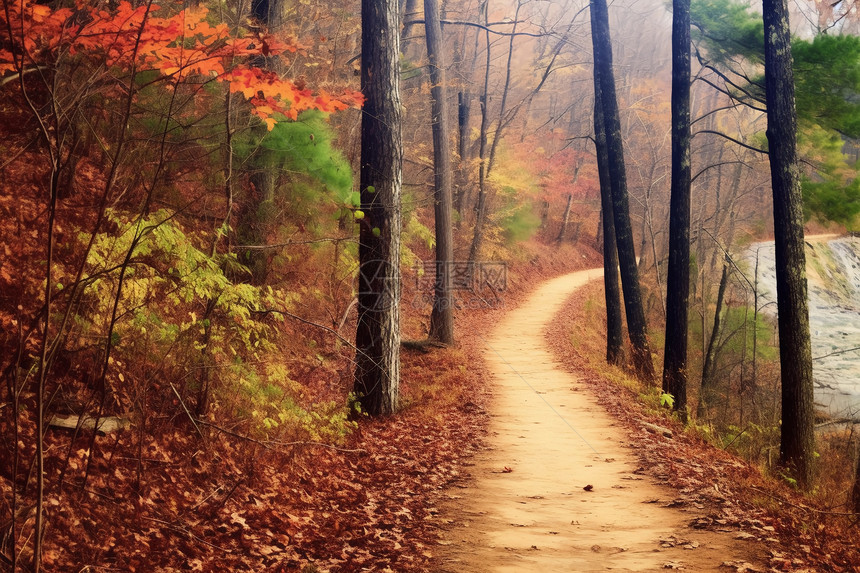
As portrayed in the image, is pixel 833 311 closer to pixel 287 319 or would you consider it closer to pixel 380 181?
pixel 287 319

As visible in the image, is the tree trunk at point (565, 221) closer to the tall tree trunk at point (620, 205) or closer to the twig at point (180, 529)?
the tall tree trunk at point (620, 205)

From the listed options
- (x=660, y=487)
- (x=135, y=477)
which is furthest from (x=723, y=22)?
(x=135, y=477)

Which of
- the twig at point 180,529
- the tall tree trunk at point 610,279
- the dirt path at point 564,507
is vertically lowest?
the dirt path at point 564,507

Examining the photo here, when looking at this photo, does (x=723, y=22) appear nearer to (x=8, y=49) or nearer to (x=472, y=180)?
(x=8, y=49)

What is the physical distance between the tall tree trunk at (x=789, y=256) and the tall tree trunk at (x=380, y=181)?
5328 millimetres

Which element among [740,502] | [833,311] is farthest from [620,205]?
[833,311]

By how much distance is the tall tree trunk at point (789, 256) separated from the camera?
8.48 metres

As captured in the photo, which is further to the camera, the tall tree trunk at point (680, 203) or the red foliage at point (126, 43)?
the tall tree trunk at point (680, 203)

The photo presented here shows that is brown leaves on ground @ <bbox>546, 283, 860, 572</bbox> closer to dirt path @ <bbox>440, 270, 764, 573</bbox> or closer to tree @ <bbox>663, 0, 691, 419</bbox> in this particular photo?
dirt path @ <bbox>440, 270, 764, 573</bbox>

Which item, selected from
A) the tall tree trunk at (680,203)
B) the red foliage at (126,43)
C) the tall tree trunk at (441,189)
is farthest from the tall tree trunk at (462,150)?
the red foliage at (126,43)

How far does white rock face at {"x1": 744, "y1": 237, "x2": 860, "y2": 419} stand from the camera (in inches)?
752

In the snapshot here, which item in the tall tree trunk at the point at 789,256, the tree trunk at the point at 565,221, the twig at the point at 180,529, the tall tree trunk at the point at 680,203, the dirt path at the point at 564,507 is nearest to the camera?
the twig at the point at 180,529

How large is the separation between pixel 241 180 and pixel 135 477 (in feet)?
22.9

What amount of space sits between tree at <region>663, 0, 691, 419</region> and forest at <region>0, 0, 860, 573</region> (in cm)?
6
